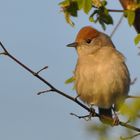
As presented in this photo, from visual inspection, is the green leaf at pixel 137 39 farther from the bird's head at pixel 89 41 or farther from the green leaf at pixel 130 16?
the bird's head at pixel 89 41

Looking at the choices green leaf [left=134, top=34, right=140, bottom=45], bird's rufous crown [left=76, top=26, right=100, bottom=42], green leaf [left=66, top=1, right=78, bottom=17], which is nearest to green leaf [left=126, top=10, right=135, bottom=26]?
green leaf [left=134, top=34, right=140, bottom=45]

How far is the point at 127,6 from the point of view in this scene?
269cm

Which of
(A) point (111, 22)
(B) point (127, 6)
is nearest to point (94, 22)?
(A) point (111, 22)

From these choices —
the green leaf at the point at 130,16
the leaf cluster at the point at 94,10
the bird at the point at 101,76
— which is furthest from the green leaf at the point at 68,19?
the bird at the point at 101,76

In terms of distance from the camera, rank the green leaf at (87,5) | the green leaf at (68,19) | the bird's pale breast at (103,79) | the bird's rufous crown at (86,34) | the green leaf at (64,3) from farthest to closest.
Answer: the bird's rufous crown at (86,34), the bird's pale breast at (103,79), the green leaf at (68,19), the green leaf at (64,3), the green leaf at (87,5)

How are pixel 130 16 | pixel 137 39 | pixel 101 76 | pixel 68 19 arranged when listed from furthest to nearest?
pixel 101 76 < pixel 68 19 < pixel 137 39 < pixel 130 16

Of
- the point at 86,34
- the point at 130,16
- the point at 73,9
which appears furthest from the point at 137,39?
the point at 86,34

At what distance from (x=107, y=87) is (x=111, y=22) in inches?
102

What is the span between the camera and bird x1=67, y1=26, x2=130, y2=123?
18.9ft

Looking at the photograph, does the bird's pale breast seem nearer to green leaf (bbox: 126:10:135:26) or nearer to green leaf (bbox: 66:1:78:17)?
green leaf (bbox: 66:1:78:17)

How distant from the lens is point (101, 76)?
5711 mm

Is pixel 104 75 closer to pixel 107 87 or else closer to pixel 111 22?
pixel 107 87

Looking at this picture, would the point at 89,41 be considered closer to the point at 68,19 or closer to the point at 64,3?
the point at 68,19

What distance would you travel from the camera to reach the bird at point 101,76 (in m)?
5.75
